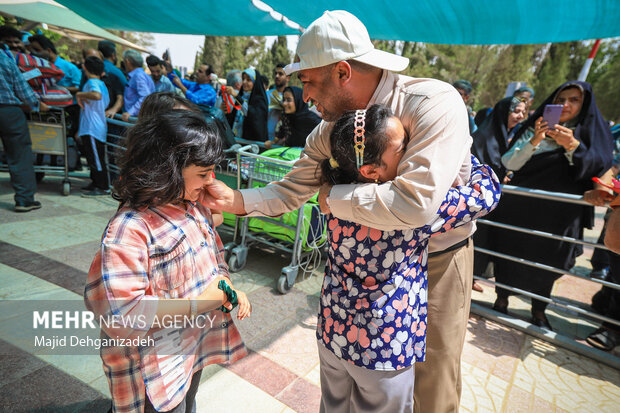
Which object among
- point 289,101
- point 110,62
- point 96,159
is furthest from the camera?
point 110,62

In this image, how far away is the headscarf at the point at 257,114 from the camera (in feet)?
17.1

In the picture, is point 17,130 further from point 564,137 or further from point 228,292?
point 564,137

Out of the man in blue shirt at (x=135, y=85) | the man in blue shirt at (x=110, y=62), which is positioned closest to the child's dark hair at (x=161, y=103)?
the man in blue shirt at (x=135, y=85)

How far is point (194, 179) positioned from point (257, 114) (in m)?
4.17

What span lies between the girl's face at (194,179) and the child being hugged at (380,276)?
1.67ft

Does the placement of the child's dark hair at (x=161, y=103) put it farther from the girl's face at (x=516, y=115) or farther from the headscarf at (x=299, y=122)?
the girl's face at (x=516, y=115)

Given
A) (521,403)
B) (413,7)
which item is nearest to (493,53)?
(413,7)

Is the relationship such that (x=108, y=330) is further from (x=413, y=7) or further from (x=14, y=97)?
(x=14, y=97)

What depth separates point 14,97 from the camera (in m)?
4.18

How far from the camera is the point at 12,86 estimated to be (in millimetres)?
4145

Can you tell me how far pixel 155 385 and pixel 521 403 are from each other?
2.35 m

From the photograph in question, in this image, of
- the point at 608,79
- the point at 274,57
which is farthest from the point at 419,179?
the point at 274,57

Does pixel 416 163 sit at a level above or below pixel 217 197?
above

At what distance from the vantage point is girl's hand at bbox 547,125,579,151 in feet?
8.57
